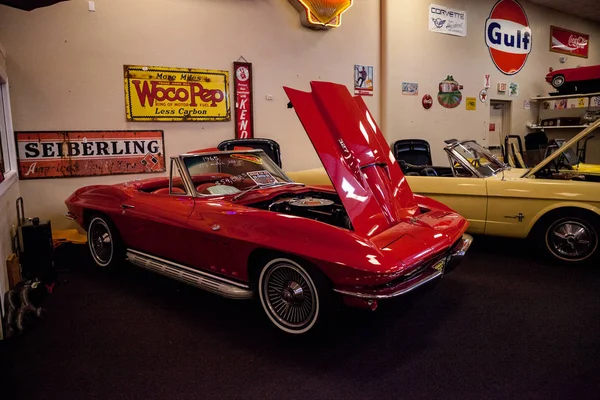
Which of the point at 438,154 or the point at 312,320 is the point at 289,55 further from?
the point at 312,320

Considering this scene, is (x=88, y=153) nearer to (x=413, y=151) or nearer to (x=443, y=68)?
(x=413, y=151)

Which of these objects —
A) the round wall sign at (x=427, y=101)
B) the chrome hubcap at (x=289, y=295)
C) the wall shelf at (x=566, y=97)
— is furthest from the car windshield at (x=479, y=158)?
the wall shelf at (x=566, y=97)

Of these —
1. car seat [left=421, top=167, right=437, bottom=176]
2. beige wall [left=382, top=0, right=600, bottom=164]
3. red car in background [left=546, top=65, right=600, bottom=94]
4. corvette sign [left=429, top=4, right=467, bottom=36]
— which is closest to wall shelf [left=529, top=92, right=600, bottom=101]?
red car in background [left=546, top=65, right=600, bottom=94]

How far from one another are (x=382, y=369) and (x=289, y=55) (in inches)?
222

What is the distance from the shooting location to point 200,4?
6016 mm

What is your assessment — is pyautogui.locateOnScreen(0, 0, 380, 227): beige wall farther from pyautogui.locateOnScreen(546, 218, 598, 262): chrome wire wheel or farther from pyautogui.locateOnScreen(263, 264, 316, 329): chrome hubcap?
pyautogui.locateOnScreen(546, 218, 598, 262): chrome wire wheel

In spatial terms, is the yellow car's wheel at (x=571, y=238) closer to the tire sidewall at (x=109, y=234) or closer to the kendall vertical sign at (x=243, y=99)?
the tire sidewall at (x=109, y=234)

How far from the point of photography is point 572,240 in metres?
4.01

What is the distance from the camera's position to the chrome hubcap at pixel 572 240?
3.96 meters

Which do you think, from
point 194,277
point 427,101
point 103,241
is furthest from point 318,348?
point 427,101

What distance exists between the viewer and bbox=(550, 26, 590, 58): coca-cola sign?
34.4ft

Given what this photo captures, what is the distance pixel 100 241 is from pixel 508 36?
9.50 m

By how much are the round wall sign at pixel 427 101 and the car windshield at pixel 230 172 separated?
18.2 feet

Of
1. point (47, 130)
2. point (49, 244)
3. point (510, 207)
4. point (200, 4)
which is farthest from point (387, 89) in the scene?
point (49, 244)
